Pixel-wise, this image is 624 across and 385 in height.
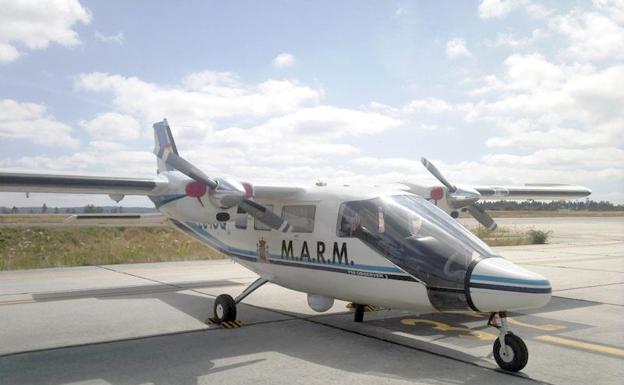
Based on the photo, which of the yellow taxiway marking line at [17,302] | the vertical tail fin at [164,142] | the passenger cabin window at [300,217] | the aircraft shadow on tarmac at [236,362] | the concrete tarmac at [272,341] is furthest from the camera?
the yellow taxiway marking line at [17,302]

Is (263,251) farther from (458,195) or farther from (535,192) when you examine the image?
(535,192)

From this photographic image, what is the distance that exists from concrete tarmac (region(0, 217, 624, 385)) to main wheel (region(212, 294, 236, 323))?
295mm

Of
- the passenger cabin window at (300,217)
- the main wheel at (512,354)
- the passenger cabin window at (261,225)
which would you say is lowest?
the main wheel at (512,354)

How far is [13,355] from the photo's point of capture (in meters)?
7.62

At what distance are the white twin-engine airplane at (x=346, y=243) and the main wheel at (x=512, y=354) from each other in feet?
0.04

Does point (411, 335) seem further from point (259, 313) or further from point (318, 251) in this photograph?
point (259, 313)

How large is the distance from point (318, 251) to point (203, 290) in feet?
19.1

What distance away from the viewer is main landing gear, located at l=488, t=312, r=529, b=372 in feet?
21.5

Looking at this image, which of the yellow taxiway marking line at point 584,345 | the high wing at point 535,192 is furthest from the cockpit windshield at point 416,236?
the high wing at point 535,192

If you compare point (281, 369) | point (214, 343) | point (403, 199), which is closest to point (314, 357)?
point (281, 369)

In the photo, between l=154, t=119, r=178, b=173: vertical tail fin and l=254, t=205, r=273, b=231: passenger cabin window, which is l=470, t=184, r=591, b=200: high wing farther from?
l=154, t=119, r=178, b=173: vertical tail fin

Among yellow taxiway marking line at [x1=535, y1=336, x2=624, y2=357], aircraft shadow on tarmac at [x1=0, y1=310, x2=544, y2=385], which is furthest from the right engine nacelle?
yellow taxiway marking line at [x1=535, y1=336, x2=624, y2=357]

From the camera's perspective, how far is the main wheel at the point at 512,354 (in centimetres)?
654

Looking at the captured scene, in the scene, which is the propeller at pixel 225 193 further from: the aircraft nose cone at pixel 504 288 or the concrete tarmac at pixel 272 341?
the aircraft nose cone at pixel 504 288
